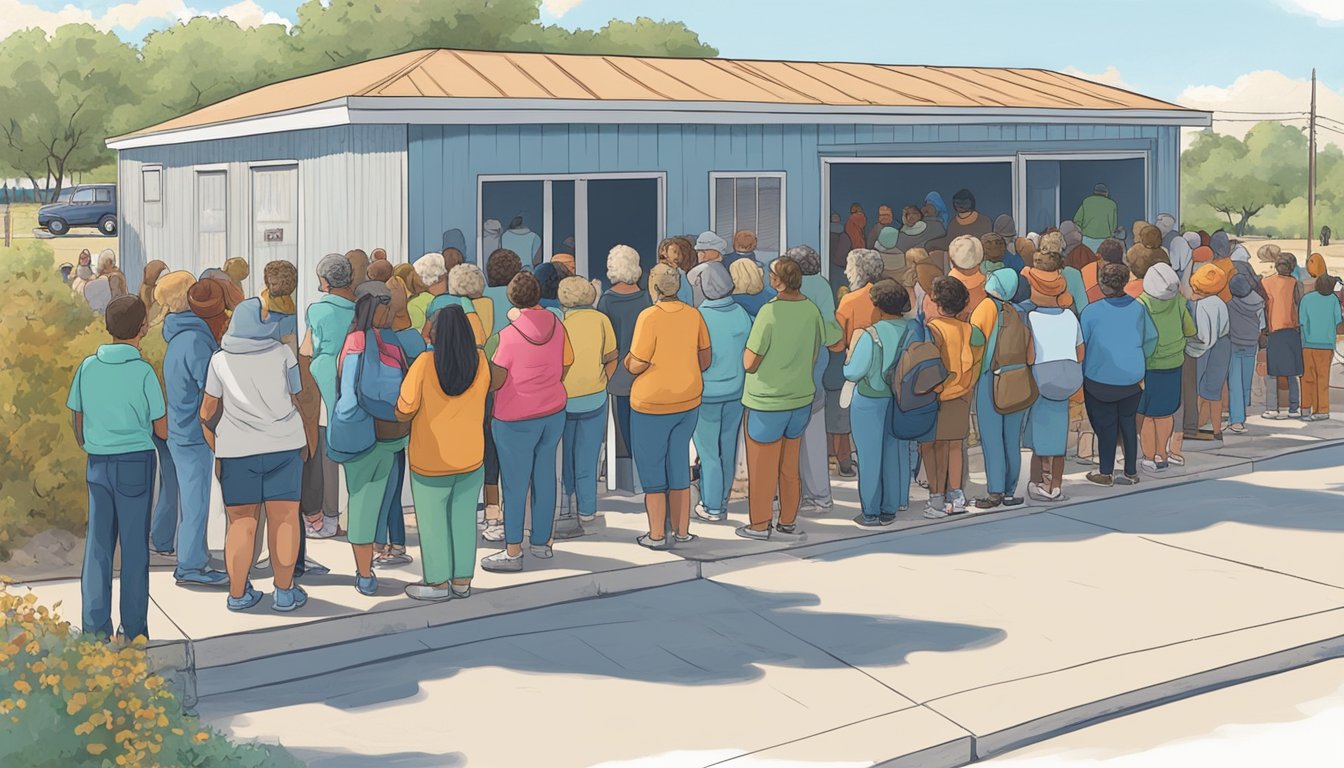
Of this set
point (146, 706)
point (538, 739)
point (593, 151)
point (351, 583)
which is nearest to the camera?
point (146, 706)

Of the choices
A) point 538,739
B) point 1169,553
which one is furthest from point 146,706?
point 1169,553

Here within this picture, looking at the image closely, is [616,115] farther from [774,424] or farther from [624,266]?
[774,424]

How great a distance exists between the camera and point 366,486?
848 cm

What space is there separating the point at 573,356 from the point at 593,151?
3.87 metres

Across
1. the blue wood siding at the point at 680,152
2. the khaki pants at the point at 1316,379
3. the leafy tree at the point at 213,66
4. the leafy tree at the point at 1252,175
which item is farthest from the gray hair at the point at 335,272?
the leafy tree at the point at 1252,175

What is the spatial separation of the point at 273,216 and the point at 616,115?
3.30m

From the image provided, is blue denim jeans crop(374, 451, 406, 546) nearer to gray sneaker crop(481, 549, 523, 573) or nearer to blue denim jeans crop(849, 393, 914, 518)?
gray sneaker crop(481, 549, 523, 573)

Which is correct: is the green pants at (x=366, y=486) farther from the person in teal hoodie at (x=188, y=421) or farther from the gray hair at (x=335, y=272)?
the gray hair at (x=335, y=272)

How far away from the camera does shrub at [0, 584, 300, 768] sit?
4.90 meters

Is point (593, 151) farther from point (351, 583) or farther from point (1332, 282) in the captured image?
point (1332, 282)

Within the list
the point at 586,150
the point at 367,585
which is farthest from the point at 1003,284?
the point at 367,585

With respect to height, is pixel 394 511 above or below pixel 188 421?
below

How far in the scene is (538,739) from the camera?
6457 millimetres

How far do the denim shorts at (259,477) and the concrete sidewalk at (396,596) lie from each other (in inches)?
26.4
